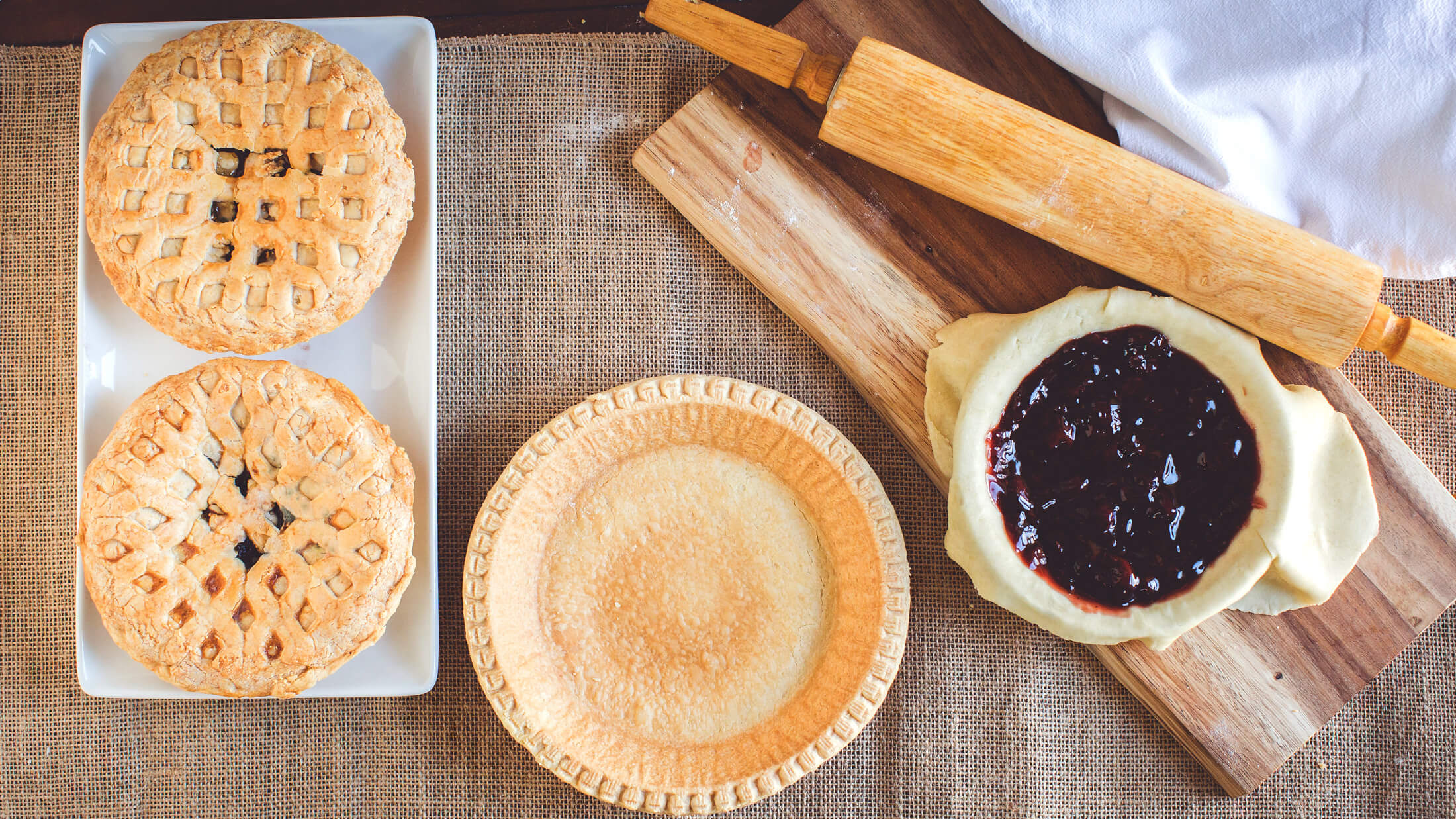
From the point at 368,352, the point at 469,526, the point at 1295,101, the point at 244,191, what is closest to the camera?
the point at 244,191

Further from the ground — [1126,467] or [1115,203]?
[1115,203]

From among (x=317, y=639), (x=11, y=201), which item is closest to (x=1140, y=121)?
(x=317, y=639)

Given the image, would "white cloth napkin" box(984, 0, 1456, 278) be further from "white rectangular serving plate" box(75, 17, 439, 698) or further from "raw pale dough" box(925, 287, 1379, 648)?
"white rectangular serving plate" box(75, 17, 439, 698)

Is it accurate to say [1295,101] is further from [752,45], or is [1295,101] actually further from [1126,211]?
[752,45]

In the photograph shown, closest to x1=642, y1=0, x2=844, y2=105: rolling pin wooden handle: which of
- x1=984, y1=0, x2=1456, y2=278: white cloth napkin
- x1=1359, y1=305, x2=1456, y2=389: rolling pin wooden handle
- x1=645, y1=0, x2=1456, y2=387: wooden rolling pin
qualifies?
x1=645, y1=0, x2=1456, y2=387: wooden rolling pin

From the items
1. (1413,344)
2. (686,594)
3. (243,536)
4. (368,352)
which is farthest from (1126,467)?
(243,536)
